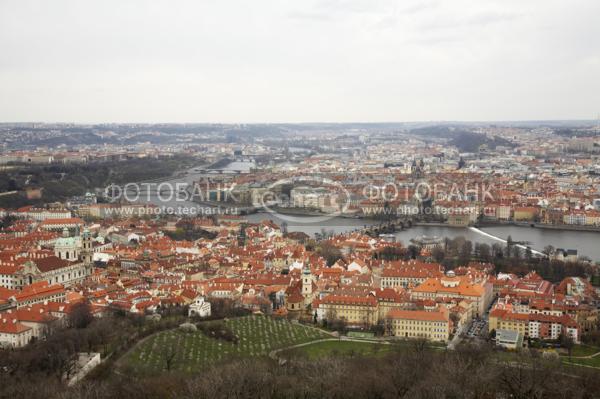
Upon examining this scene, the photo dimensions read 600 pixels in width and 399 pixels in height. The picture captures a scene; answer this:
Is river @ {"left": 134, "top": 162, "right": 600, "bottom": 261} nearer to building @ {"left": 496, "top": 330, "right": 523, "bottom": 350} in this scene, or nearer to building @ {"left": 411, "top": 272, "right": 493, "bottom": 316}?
building @ {"left": 411, "top": 272, "right": 493, "bottom": 316}

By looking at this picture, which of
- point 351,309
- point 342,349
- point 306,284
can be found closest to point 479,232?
point 306,284

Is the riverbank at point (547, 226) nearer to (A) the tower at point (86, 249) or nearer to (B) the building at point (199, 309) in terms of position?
(A) the tower at point (86, 249)

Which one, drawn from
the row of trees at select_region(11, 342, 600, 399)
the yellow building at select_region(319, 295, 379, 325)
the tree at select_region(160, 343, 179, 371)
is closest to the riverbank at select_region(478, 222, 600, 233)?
the yellow building at select_region(319, 295, 379, 325)

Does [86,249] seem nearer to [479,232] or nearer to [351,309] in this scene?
[351,309]

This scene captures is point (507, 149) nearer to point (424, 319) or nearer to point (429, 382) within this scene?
point (424, 319)

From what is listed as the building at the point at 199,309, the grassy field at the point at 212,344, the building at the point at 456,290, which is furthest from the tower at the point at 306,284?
the building at the point at 199,309

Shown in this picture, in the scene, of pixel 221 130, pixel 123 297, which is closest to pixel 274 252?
pixel 123 297
